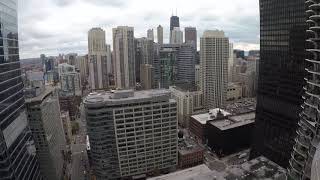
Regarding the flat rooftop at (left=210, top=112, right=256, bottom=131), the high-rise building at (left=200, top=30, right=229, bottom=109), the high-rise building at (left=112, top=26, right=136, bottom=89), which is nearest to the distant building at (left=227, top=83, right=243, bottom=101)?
the high-rise building at (left=200, top=30, right=229, bottom=109)

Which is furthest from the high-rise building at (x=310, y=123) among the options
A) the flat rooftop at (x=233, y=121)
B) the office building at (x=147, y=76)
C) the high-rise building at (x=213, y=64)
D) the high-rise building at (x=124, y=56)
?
the office building at (x=147, y=76)

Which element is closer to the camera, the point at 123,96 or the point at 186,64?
the point at 123,96

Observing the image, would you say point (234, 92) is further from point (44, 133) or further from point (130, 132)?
point (44, 133)

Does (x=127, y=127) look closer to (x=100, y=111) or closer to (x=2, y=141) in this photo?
(x=100, y=111)

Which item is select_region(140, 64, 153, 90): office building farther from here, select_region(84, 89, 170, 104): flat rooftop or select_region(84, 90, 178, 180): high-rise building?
select_region(84, 89, 170, 104): flat rooftop

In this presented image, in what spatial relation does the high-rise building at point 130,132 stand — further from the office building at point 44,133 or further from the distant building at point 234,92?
the distant building at point 234,92

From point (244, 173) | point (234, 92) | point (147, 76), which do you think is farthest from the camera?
point (147, 76)

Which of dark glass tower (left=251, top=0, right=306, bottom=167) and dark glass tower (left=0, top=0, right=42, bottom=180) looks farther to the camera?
dark glass tower (left=251, top=0, right=306, bottom=167)

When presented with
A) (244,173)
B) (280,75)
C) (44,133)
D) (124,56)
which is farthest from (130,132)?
(124,56)

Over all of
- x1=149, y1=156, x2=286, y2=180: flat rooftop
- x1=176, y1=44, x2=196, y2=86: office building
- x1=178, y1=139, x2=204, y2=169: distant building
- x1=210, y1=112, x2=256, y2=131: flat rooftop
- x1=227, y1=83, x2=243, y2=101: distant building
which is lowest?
x1=178, y1=139, x2=204, y2=169: distant building
